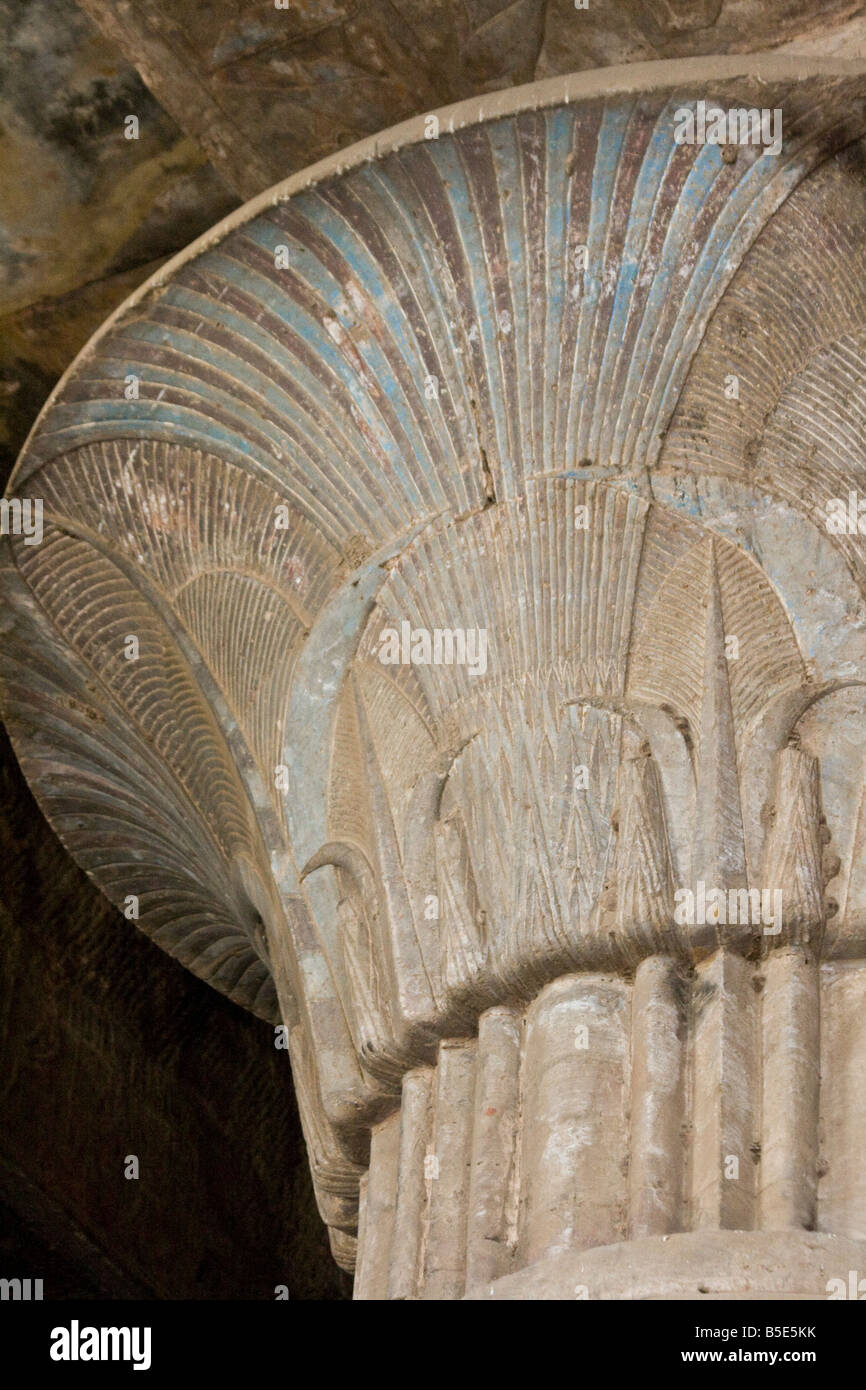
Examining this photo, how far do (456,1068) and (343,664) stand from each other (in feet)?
2.34

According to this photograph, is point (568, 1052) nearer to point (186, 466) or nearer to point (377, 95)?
point (186, 466)

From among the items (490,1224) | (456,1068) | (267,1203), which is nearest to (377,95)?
(456,1068)

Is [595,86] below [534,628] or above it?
above

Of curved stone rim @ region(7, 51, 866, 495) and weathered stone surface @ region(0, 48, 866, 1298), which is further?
curved stone rim @ region(7, 51, 866, 495)

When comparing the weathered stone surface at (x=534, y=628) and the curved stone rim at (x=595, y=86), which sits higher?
the curved stone rim at (x=595, y=86)

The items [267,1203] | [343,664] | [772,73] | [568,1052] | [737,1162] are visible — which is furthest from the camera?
[267,1203]

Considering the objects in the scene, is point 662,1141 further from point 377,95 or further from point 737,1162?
point 377,95

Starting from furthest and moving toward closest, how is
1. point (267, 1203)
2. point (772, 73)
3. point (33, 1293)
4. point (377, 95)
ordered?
point (267, 1203), point (33, 1293), point (377, 95), point (772, 73)

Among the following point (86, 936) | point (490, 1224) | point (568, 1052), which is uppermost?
point (86, 936)

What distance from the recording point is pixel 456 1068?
11.0 feet

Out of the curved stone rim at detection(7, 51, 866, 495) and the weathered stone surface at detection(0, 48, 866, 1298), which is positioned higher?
the curved stone rim at detection(7, 51, 866, 495)

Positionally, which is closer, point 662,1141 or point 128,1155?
point 662,1141

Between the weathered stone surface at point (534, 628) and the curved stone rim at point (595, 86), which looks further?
the curved stone rim at point (595, 86)

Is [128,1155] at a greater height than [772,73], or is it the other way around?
[772,73]
